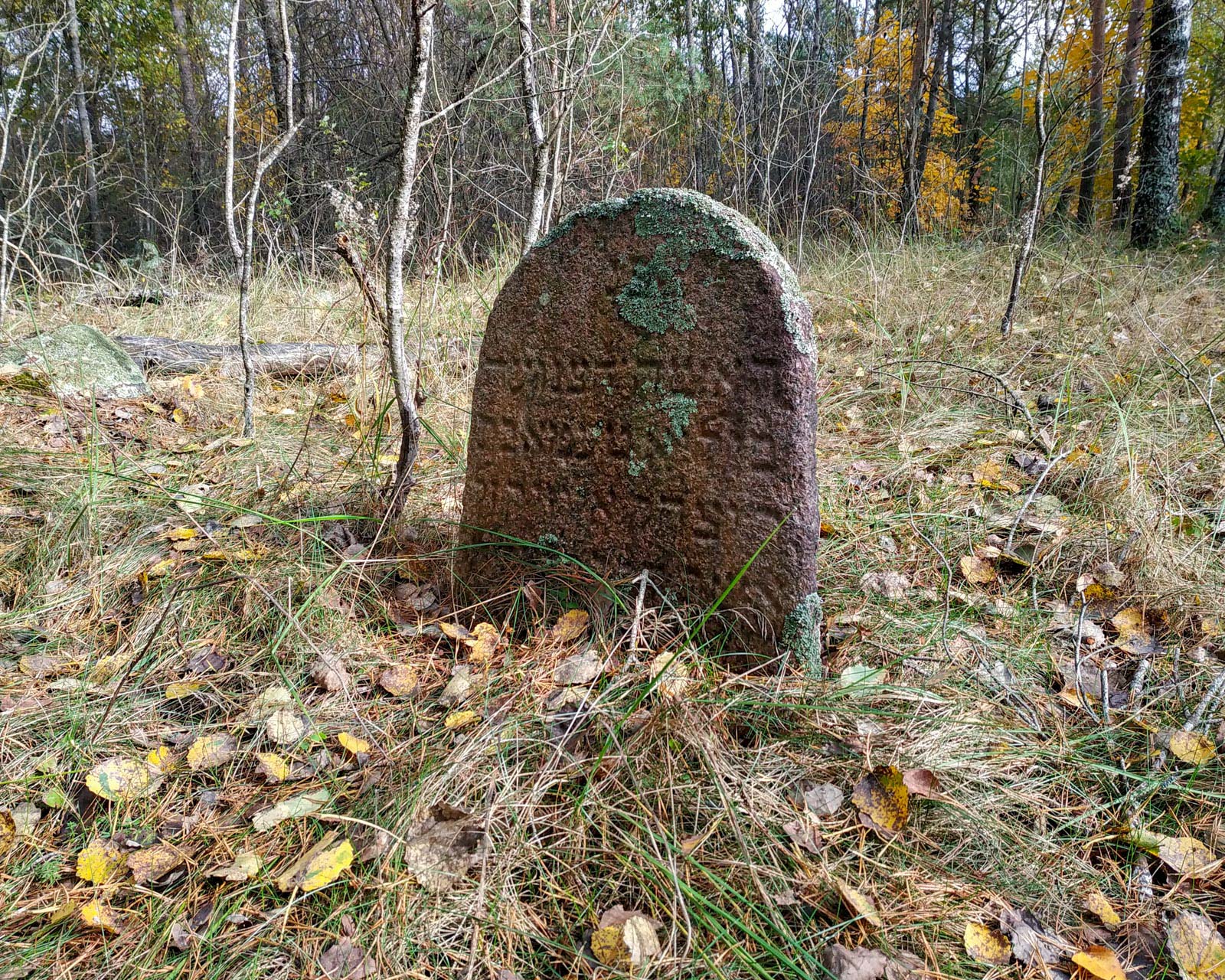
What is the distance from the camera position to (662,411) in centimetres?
166

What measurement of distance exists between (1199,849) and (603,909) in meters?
1.05

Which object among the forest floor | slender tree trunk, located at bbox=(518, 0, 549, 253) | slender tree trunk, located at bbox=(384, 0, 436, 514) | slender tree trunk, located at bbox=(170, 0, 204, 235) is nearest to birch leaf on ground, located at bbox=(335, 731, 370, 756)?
the forest floor

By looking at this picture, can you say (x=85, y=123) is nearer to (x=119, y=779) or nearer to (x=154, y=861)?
(x=119, y=779)

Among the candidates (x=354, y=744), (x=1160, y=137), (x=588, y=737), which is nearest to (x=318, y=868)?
(x=354, y=744)

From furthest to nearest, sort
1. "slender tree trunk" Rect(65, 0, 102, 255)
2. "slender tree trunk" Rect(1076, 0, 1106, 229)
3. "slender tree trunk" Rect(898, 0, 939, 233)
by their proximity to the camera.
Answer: "slender tree trunk" Rect(65, 0, 102, 255) < "slender tree trunk" Rect(898, 0, 939, 233) < "slender tree trunk" Rect(1076, 0, 1106, 229)

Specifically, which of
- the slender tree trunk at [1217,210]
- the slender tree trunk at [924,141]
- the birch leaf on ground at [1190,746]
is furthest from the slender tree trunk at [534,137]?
the slender tree trunk at [1217,210]

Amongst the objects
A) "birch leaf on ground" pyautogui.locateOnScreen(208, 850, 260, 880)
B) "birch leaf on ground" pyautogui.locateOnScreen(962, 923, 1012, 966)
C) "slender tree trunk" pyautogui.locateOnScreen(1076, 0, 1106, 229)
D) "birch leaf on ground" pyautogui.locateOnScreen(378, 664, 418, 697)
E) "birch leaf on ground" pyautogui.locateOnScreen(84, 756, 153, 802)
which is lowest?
"birch leaf on ground" pyautogui.locateOnScreen(962, 923, 1012, 966)

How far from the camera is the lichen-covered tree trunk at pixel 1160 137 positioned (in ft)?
18.0

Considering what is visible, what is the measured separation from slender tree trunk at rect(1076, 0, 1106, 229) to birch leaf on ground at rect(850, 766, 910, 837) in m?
3.42

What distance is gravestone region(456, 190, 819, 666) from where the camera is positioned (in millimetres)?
1561

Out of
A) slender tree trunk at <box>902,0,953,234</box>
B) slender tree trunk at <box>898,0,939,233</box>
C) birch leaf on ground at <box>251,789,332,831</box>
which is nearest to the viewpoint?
birch leaf on ground at <box>251,789,332,831</box>

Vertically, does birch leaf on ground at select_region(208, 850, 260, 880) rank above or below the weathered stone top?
below

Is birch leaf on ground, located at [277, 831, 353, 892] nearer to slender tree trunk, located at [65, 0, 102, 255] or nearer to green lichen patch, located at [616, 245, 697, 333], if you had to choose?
green lichen patch, located at [616, 245, 697, 333]

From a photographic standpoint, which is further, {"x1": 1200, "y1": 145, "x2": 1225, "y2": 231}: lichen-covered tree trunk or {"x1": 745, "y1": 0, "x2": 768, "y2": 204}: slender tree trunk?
{"x1": 1200, "y1": 145, "x2": 1225, "y2": 231}: lichen-covered tree trunk
